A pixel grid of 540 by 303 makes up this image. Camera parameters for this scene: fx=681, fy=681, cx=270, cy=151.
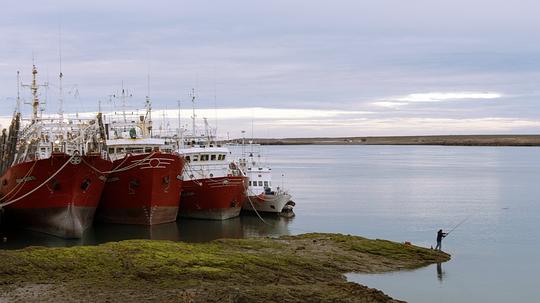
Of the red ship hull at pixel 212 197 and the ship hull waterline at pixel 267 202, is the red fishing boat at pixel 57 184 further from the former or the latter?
the ship hull waterline at pixel 267 202

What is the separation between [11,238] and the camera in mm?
36156

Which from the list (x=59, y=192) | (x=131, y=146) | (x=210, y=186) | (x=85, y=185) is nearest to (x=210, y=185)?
(x=210, y=186)

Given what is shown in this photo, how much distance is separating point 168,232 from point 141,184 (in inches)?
124

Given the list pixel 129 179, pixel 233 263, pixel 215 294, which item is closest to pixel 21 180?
pixel 129 179

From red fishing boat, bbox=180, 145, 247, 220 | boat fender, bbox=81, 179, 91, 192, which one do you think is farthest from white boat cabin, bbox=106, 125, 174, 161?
boat fender, bbox=81, 179, 91, 192

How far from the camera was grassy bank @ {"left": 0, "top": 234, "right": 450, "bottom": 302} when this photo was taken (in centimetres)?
1877

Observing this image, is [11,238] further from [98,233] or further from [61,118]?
[61,118]

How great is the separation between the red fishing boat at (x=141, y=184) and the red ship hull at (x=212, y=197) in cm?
188

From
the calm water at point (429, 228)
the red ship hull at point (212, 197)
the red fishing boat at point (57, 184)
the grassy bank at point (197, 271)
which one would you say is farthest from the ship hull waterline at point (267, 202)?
the grassy bank at point (197, 271)

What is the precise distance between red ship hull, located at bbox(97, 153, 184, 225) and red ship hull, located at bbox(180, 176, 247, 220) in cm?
188

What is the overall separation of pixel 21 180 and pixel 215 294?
21.1 metres

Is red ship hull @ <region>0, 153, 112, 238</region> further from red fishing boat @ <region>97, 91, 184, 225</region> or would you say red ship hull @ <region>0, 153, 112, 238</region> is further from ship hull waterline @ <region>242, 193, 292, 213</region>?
ship hull waterline @ <region>242, 193, 292, 213</region>

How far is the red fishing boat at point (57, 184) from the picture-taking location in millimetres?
34656

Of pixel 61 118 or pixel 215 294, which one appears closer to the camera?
pixel 215 294
